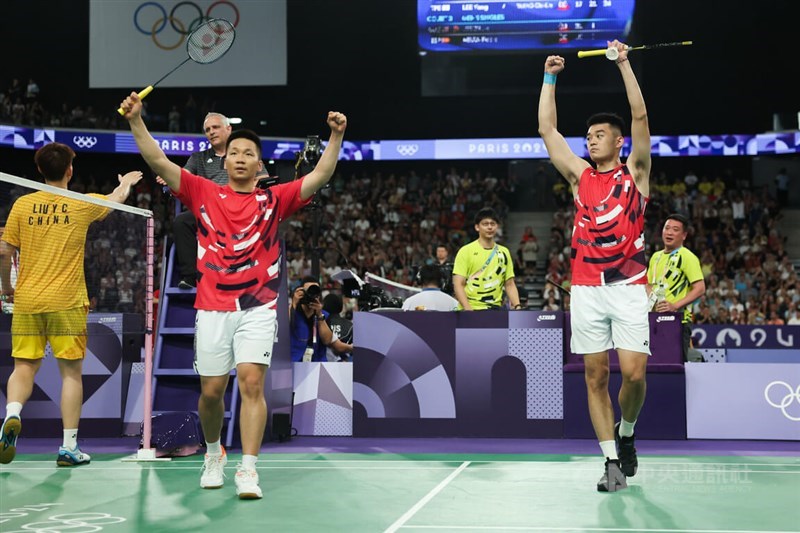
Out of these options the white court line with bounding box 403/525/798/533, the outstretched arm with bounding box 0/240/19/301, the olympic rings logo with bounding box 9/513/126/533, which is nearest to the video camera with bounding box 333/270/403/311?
the outstretched arm with bounding box 0/240/19/301

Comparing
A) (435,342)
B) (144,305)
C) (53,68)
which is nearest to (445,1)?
(53,68)

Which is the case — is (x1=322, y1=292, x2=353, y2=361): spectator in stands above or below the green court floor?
above

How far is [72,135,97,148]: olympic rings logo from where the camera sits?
26.5m

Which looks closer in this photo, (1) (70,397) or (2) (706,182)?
(1) (70,397)

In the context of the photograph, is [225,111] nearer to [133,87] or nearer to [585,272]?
[133,87]

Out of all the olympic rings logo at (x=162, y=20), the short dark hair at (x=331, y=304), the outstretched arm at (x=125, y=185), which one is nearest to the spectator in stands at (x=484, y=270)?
the short dark hair at (x=331, y=304)

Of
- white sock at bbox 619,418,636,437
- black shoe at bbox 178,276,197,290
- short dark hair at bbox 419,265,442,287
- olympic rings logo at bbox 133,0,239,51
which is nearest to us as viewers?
white sock at bbox 619,418,636,437

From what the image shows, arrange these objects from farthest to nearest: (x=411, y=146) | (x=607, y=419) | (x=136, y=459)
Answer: (x=411, y=146) → (x=136, y=459) → (x=607, y=419)

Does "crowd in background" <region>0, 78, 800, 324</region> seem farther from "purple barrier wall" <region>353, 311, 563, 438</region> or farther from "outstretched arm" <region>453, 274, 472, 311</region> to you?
"purple barrier wall" <region>353, 311, 563, 438</region>

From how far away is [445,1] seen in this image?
76.7 ft

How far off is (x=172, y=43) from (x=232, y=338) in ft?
73.0

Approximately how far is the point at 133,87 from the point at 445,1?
9.50 meters

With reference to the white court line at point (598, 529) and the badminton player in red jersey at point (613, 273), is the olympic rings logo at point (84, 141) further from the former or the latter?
the white court line at point (598, 529)

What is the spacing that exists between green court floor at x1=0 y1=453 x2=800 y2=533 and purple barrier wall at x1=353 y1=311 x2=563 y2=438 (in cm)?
158
